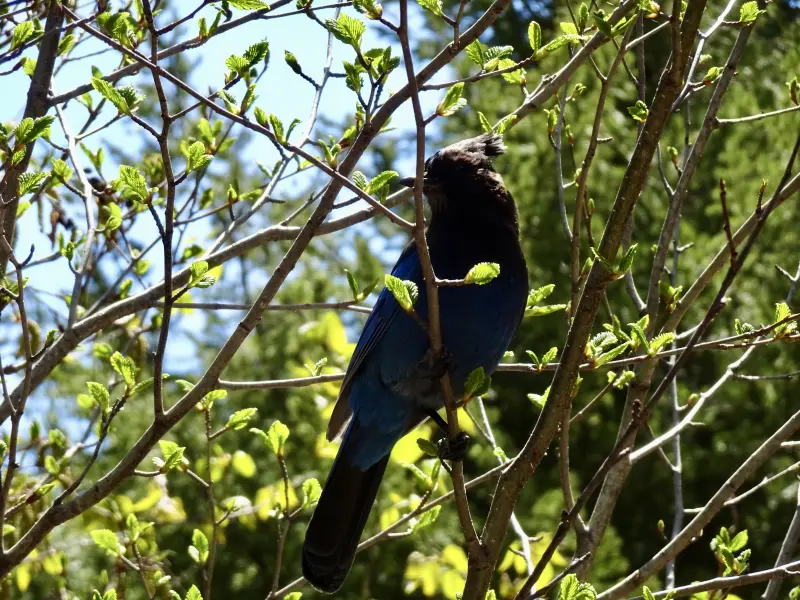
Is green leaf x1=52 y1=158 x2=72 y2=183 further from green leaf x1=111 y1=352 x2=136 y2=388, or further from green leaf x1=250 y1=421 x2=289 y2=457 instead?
green leaf x1=250 y1=421 x2=289 y2=457

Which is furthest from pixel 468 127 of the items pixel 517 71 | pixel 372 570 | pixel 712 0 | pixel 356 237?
pixel 517 71

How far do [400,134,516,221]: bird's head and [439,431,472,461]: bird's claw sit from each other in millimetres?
1090

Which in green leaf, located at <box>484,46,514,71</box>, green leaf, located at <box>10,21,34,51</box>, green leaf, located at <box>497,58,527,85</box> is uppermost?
green leaf, located at <box>10,21,34,51</box>

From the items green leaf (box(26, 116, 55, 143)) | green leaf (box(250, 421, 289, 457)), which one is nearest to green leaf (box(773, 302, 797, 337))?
green leaf (box(250, 421, 289, 457))

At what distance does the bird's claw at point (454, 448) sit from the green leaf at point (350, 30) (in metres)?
1.08

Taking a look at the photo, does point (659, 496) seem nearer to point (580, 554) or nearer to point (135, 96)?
point (580, 554)

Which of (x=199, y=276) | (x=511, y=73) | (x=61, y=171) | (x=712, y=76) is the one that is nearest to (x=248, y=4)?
(x=199, y=276)

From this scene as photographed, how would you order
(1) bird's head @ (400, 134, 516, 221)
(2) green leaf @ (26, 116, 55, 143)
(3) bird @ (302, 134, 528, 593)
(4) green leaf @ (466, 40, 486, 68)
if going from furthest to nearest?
(1) bird's head @ (400, 134, 516, 221)
(3) bird @ (302, 134, 528, 593)
(4) green leaf @ (466, 40, 486, 68)
(2) green leaf @ (26, 116, 55, 143)

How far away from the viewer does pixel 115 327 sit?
4.70 metres

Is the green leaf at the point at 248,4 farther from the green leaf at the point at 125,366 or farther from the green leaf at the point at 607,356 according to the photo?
the green leaf at the point at 607,356

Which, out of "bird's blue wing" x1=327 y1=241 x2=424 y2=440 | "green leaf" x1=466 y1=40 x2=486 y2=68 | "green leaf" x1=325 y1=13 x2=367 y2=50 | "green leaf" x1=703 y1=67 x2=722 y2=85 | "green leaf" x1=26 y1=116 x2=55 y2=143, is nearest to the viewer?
"green leaf" x1=325 y1=13 x2=367 y2=50

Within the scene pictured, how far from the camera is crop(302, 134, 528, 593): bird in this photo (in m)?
3.64

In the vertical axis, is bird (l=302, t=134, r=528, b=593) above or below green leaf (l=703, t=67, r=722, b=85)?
below

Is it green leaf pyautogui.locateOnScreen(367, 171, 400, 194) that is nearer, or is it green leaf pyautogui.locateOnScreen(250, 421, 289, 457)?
green leaf pyautogui.locateOnScreen(367, 171, 400, 194)
